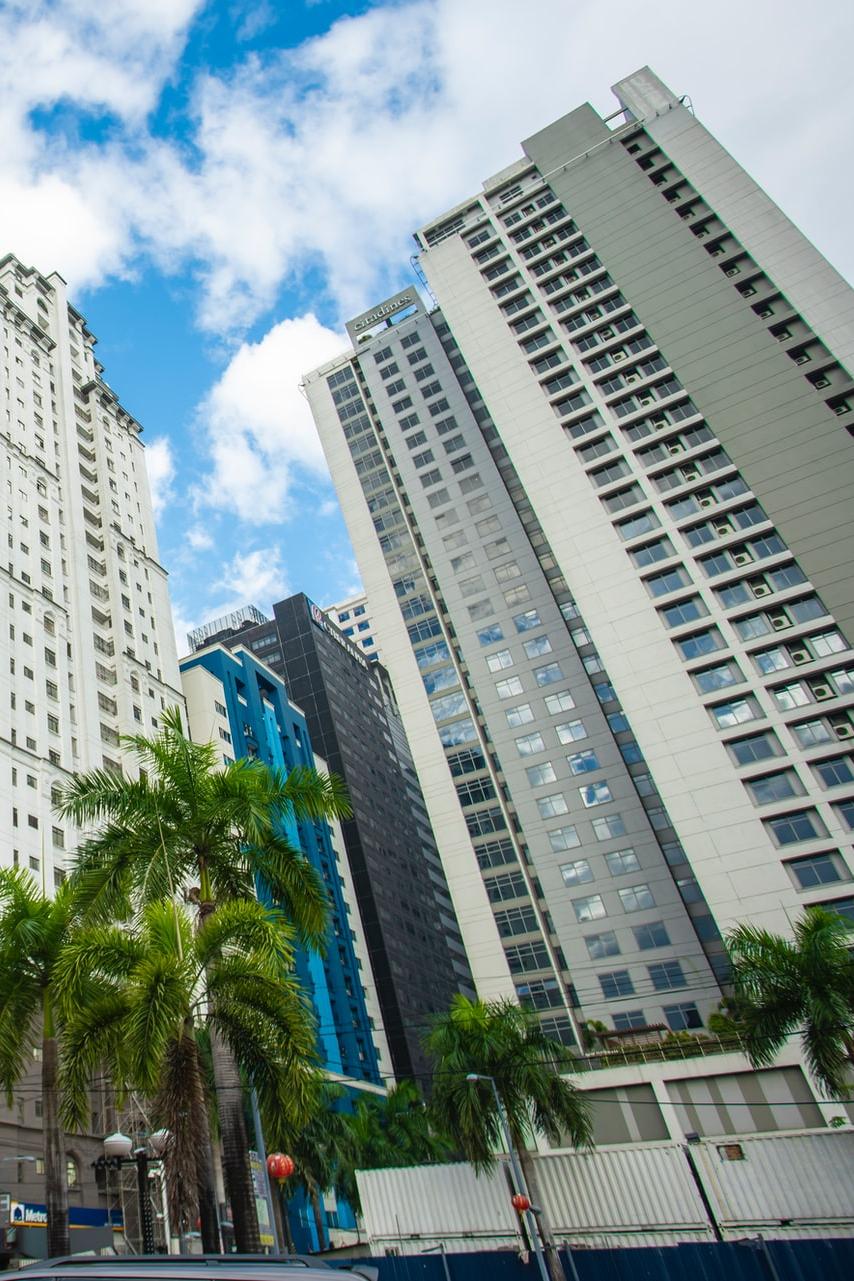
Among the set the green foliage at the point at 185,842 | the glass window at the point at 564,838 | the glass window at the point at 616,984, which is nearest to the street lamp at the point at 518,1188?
the green foliage at the point at 185,842

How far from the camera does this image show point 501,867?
222 ft

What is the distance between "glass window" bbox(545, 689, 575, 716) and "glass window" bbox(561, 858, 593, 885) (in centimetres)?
1136

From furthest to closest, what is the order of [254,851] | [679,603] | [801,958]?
1. [679,603]
2. [801,958]
3. [254,851]

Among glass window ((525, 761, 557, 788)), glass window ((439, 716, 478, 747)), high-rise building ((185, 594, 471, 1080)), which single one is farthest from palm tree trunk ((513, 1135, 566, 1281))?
high-rise building ((185, 594, 471, 1080))

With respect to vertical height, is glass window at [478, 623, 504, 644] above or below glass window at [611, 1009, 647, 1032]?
above

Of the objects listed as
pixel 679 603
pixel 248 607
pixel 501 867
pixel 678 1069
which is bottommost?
pixel 678 1069

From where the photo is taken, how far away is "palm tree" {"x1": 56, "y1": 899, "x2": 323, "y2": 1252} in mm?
15047

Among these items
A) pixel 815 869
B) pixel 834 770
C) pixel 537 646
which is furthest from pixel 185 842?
pixel 537 646

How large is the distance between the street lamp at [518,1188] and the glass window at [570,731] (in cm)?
3837

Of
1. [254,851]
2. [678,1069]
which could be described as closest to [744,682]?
[678,1069]

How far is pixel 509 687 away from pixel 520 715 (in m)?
2.60

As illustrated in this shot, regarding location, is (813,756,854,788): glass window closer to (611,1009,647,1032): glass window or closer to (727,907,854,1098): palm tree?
(611,1009,647,1032): glass window

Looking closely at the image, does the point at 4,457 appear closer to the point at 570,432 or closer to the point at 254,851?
the point at 570,432

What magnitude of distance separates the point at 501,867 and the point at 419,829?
60467mm
